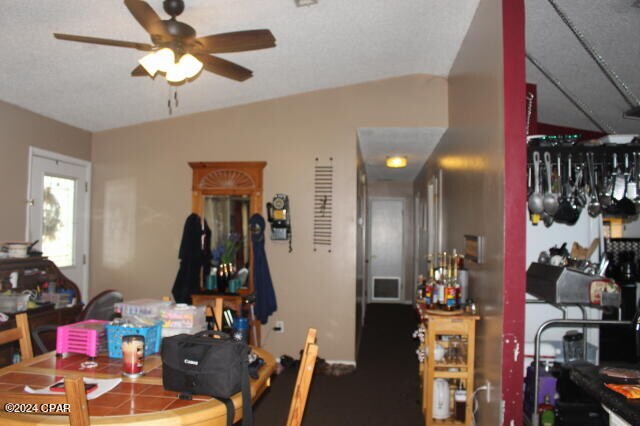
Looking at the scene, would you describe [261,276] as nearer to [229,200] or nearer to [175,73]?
[229,200]

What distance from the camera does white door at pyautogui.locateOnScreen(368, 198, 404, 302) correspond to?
934 centimetres

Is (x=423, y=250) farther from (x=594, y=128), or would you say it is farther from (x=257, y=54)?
(x=257, y=54)

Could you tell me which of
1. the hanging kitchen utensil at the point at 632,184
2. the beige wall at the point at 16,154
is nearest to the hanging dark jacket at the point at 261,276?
the beige wall at the point at 16,154

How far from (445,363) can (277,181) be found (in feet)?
8.47

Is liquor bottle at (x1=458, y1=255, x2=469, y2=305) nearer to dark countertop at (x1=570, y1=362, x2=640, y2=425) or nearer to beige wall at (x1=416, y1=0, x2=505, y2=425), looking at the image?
beige wall at (x1=416, y1=0, x2=505, y2=425)

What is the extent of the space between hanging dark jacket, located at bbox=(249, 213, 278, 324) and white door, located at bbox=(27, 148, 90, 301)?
188 centimetres

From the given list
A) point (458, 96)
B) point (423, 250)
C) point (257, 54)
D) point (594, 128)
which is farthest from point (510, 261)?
point (423, 250)

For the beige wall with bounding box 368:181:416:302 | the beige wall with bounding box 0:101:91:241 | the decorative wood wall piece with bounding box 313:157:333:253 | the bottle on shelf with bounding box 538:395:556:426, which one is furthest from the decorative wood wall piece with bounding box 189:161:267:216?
the beige wall with bounding box 368:181:416:302

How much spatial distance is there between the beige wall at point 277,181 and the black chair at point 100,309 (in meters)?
1.56

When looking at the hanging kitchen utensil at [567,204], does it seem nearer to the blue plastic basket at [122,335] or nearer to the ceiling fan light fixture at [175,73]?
the ceiling fan light fixture at [175,73]

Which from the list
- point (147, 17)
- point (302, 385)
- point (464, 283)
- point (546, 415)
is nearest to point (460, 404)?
point (546, 415)

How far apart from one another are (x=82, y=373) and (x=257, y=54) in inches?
107

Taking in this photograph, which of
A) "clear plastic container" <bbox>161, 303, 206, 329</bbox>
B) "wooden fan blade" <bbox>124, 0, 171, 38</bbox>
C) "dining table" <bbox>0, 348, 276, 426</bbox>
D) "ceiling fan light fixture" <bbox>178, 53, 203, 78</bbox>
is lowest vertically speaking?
"dining table" <bbox>0, 348, 276, 426</bbox>

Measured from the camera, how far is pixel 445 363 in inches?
131
